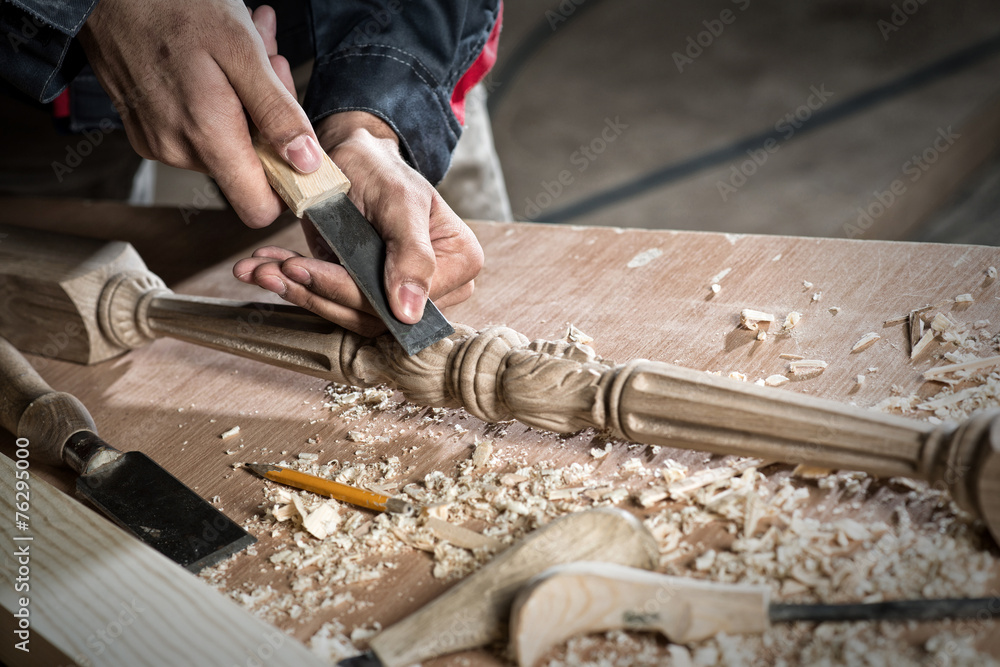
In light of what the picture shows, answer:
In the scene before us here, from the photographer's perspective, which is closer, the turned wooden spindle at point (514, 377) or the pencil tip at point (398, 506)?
the turned wooden spindle at point (514, 377)

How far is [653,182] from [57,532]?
4.72m

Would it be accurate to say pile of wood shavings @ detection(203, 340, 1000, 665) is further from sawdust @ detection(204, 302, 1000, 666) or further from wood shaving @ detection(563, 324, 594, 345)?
wood shaving @ detection(563, 324, 594, 345)

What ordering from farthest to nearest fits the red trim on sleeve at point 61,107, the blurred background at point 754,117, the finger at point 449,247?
the blurred background at point 754,117, the red trim on sleeve at point 61,107, the finger at point 449,247

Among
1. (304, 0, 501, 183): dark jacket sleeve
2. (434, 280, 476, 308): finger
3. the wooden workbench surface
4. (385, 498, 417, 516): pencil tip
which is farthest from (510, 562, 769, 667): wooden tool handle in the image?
(304, 0, 501, 183): dark jacket sleeve

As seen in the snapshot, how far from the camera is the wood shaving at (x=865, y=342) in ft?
4.60

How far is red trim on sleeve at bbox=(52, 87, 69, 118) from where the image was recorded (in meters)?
2.22

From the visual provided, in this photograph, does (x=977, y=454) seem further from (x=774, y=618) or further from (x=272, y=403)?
(x=272, y=403)

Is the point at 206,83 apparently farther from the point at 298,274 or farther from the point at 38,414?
the point at 38,414

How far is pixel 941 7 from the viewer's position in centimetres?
640

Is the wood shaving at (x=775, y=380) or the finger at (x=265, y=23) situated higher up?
the finger at (x=265, y=23)

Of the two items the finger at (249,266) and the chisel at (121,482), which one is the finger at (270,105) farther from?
the chisel at (121,482)

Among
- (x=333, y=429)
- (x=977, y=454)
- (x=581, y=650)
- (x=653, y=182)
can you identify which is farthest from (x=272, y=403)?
(x=653, y=182)

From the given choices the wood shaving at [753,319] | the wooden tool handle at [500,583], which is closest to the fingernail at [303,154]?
the wooden tool handle at [500,583]

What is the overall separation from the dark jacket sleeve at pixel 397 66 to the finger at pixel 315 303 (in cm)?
48
